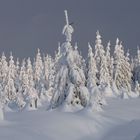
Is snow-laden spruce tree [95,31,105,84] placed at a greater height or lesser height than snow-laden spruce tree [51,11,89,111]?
greater

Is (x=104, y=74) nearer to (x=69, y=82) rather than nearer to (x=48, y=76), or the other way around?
(x=48, y=76)

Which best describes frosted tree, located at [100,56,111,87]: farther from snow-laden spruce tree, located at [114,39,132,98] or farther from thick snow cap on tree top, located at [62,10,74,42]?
thick snow cap on tree top, located at [62,10,74,42]

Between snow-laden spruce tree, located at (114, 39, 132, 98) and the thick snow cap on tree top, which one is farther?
snow-laden spruce tree, located at (114, 39, 132, 98)

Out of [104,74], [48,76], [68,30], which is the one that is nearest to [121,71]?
[104,74]

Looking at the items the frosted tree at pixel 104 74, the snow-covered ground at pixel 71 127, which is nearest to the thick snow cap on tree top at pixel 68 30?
the snow-covered ground at pixel 71 127

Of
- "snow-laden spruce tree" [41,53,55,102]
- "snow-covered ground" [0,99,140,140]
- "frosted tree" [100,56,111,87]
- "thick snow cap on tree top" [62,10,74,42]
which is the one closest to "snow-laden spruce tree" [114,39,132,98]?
"frosted tree" [100,56,111,87]

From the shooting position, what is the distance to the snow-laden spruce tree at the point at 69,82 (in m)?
36.4

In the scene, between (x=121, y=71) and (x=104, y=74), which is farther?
(x=104, y=74)

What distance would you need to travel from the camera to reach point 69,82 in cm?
3656

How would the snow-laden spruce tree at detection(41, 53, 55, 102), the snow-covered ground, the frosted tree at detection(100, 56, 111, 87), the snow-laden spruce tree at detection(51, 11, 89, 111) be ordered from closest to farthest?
the snow-covered ground
the snow-laden spruce tree at detection(51, 11, 89, 111)
the frosted tree at detection(100, 56, 111, 87)
the snow-laden spruce tree at detection(41, 53, 55, 102)

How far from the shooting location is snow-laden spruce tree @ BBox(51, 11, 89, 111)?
119 feet

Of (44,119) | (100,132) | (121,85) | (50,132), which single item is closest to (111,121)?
Result: (100,132)

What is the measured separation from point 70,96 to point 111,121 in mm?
4736

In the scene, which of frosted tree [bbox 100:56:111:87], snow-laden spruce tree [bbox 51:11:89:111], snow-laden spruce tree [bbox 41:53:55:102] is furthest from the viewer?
snow-laden spruce tree [bbox 41:53:55:102]
